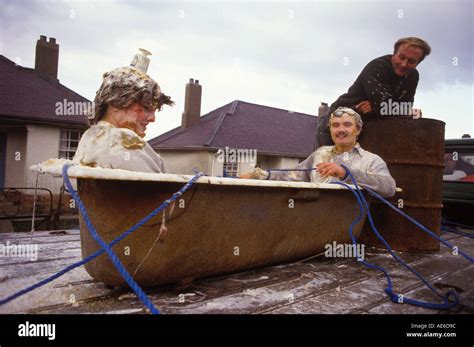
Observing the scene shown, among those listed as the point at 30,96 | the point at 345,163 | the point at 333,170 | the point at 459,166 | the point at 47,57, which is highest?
the point at 47,57

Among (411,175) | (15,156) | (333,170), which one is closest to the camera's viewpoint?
(333,170)

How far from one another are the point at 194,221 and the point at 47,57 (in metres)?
15.9

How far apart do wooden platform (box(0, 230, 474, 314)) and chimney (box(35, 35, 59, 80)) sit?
14230mm

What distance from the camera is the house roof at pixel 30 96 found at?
12.4 m

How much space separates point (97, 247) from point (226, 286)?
2.79 ft

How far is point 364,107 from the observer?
13.6 feet

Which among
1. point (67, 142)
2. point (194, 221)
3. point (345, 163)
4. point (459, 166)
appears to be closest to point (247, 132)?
point (67, 142)

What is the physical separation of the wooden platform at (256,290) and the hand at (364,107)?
5.69 ft

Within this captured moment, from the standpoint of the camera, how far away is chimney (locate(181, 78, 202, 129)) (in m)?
21.3

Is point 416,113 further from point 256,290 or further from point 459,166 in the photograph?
point 459,166

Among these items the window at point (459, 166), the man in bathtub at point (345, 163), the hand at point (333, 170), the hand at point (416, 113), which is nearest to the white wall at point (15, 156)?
the man in bathtub at point (345, 163)

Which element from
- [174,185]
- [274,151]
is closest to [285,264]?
[174,185]

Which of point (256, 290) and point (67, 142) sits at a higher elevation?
point (67, 142)
